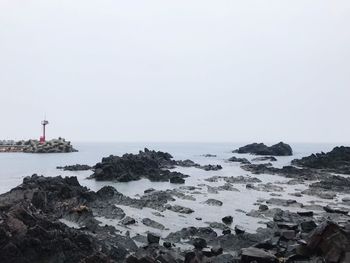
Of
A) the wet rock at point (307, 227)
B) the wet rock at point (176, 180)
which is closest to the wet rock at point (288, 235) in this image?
the wet rock at point (307, 227)

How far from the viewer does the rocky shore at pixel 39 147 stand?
154 metres

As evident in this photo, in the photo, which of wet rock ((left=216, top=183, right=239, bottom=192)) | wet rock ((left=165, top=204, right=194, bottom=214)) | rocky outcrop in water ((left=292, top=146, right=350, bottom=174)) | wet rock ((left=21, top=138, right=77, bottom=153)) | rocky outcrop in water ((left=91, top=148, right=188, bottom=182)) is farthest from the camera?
wet rock ((left=21, top=138, right=77, bottom=153))

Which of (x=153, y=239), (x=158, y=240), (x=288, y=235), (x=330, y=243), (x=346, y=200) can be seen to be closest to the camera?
(x=330, y=243)

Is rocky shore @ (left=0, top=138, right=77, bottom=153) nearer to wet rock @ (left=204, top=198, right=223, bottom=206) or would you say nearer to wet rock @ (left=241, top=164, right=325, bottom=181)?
wet rock @ (left=241, top=164, right=325, bottom=181)

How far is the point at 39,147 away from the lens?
155500 millimetres

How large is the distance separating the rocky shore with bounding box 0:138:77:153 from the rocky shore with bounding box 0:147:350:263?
380 ft

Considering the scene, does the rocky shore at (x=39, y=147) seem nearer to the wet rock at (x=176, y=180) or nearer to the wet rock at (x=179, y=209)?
the wet rock at (x=176, y=180)

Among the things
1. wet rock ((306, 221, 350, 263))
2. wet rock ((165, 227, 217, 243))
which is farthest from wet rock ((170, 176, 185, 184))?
wet rock ((306, 221, 350, 263))

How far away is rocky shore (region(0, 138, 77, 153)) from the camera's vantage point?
153625mm

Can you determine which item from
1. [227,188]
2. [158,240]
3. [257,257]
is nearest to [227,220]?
[158,240]

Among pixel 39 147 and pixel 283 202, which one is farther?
pixel 39 147

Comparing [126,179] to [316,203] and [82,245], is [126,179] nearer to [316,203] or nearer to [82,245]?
[316,203]

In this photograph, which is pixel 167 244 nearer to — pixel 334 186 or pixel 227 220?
pixel 227 220

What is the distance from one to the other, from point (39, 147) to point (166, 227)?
140 meters
